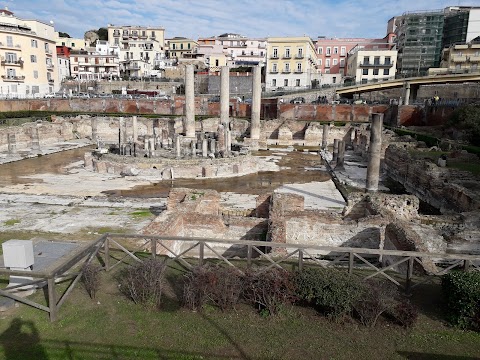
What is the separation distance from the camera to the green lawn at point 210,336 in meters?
5.85

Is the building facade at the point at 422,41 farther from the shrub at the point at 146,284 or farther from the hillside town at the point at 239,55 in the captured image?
the shrub at the point at 146,284

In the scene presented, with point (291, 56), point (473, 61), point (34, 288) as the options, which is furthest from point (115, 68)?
point (34, 288)

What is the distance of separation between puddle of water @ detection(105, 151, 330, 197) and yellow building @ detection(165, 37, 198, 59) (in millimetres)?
78298

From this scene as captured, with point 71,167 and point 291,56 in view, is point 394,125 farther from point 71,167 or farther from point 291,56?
point 71,167

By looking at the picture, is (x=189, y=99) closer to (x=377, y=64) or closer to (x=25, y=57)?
(x=25, y=57)

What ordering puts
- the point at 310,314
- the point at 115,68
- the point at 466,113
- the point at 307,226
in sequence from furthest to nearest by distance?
1. the point at 115,68
2. the point at 466,113
3. the point at 307,226
4. the point at 310,314

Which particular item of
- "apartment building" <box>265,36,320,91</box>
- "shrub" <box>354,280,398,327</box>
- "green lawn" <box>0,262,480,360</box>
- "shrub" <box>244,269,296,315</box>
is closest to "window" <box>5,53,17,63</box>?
"apartment building" <box>265,36,320,91</box>

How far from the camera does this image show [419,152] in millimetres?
28469

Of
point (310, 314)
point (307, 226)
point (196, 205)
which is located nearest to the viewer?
point (310, 314)

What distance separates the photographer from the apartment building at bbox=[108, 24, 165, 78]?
82.6 metres

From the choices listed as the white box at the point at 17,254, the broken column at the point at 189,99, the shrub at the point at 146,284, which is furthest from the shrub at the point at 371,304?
the broken column at the point at 189,99

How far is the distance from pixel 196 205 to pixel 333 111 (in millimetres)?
41514

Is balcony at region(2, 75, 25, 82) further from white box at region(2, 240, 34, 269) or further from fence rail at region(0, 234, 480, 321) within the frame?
white box at region(2, 240, 34, 269)

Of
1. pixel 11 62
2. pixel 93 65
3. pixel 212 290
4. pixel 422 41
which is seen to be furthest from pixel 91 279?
pixel 422 41
